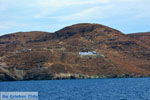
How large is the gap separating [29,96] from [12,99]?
18.0 meters

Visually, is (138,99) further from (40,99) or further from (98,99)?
(40,99)

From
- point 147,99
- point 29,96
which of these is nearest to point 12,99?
point 29,96

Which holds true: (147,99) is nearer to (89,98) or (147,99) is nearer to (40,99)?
(89,98)

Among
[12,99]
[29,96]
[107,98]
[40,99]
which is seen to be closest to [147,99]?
[107,98]

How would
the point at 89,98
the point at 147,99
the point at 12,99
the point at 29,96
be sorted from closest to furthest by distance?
the point at 29,96
the point at 12,99
the point at 147,99
the point at 89,98

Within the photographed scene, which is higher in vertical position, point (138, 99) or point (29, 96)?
point (29, 96)

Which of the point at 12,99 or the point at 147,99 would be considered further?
the point at 147,99

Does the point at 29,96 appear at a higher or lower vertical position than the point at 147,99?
higher

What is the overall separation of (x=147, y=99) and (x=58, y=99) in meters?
18.7

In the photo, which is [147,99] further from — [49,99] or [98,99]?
[49,99]

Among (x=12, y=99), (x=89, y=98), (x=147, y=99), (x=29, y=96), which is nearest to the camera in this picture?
(x=29, y=96)

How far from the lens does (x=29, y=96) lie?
52781mm

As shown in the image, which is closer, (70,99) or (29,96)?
(29,96)

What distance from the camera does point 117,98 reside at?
88.2m
